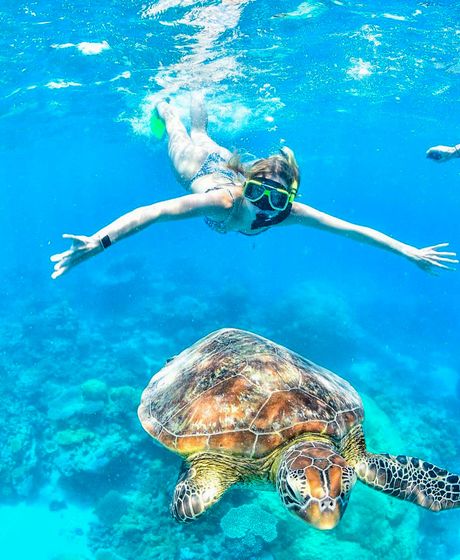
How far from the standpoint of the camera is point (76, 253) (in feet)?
13.1

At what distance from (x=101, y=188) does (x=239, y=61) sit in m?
94.7

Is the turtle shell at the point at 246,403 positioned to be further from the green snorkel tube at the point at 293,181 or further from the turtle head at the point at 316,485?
the green snorkel tube at the point at 293,181

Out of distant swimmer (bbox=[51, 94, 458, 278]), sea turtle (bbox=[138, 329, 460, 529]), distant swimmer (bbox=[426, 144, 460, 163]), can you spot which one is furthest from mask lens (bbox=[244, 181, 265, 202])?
distant swimmer (bbox=[426, 144, 460, 163])

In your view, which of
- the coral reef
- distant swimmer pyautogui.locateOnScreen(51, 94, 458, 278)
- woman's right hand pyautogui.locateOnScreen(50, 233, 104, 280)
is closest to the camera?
woman's right hand pyautogui.locateOnScreen(50, 233, 104, 280)

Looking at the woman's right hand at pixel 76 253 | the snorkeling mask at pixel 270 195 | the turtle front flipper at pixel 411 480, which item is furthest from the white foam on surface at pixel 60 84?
the turtle front flipper at pixel 411 480

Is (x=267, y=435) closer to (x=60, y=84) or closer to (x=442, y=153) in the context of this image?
(x=442, y=153)

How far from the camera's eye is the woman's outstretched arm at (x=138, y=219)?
13.1ft

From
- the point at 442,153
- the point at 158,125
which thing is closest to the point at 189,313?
the point at 158,125

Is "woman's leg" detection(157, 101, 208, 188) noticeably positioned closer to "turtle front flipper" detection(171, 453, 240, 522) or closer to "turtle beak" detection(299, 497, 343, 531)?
"turtle front flipper" detection(171, 453, 240, 522)

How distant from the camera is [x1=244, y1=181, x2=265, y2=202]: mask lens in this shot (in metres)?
4.95

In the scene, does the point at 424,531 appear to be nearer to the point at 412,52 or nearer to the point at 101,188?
the point at 412,52

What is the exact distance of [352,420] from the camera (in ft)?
13.5

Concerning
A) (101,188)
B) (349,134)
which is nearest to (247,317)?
(349,134)

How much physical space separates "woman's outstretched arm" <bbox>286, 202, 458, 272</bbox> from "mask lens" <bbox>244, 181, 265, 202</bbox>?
0.92m
